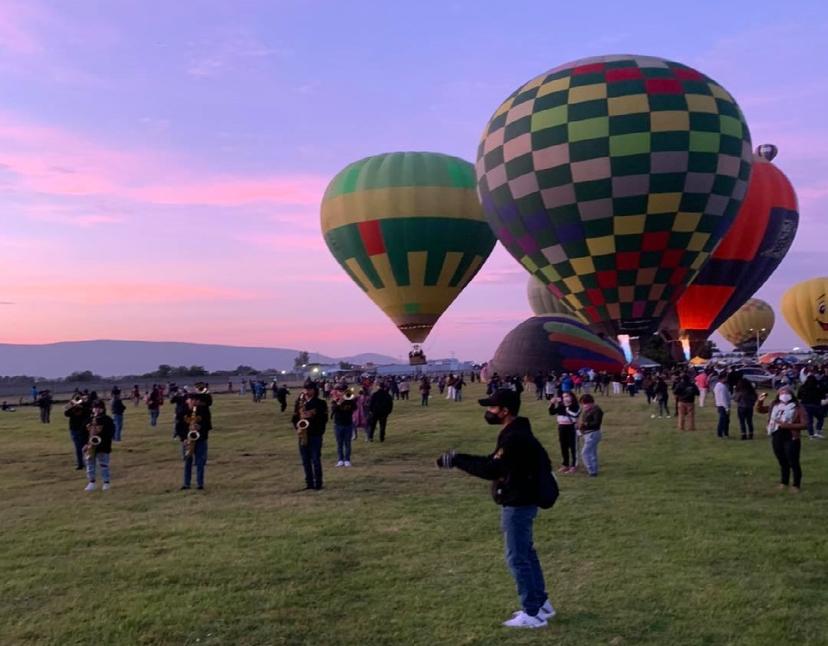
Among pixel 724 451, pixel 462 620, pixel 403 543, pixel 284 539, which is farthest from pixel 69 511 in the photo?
pixel 724 451

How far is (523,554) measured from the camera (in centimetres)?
589

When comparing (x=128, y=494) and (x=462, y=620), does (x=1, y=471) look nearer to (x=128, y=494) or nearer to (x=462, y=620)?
(x=128, y=494)

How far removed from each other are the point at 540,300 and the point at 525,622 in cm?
7036

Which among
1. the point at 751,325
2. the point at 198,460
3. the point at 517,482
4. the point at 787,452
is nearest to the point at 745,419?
the point at 787,452

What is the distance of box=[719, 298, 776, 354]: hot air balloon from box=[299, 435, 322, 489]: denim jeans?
91.3 meters

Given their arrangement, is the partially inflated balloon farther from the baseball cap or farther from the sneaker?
the sneaker

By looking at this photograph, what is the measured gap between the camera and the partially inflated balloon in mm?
41406

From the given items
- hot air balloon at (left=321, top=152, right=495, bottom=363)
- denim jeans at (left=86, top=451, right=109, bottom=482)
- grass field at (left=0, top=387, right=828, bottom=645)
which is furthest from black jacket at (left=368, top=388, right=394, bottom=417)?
hot air balloon at (left=321, top=152, right=495, bottom=363)

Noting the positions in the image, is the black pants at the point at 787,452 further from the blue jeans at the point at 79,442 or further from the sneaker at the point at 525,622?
the blue jeans at the point at 79,442

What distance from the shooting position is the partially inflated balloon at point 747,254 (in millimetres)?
41406

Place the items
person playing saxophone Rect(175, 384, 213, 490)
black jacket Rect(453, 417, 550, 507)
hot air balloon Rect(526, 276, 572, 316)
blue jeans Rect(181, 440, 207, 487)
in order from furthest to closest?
hot air balloon Rect(526, 276, 572, 316), blue jeans Rect(181, 440, 207, 487), person playing saxophone Rect(175, 384, 213, 490), black jacket Rect(453, 417, 550, 507)

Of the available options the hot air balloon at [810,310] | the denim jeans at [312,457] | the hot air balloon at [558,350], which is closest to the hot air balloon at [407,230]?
the hot air balloon at [558,350]

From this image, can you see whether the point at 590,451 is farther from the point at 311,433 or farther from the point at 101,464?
the point at 101,464

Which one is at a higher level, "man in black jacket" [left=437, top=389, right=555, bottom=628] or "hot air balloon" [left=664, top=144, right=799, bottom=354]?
"hot air balloon" [left=664, top=144, right=799, bottom=354]
